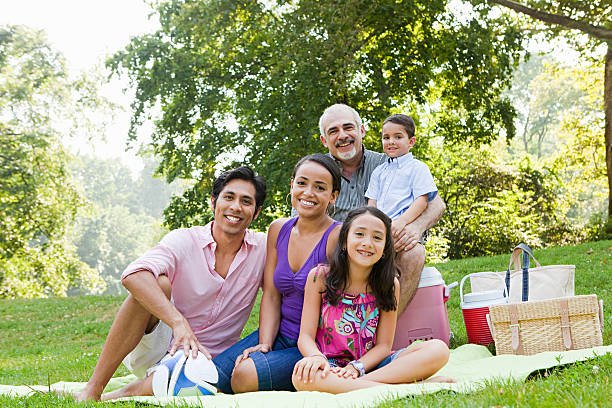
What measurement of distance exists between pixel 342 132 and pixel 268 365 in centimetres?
190

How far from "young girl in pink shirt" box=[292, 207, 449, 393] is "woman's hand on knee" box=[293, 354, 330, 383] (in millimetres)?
150

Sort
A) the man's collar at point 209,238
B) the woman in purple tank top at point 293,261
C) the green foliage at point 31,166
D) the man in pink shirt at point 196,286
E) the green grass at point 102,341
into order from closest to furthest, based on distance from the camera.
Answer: the green grass at point 102,341
the man in pink shirt at point 196,286
the woman in purple tank top at point 293,261
the man's collar at point 209,238
the green foliage at point 31,166

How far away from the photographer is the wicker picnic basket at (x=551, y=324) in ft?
14.1

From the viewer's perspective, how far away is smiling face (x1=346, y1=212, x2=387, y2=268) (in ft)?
12.4

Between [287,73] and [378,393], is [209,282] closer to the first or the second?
[378,393]

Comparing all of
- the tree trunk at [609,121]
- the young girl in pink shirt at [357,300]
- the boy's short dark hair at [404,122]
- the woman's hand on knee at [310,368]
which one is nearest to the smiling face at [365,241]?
the young girl in pink shirt at [357,300]

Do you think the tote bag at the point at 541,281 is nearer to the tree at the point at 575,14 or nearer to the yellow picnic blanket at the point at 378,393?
the yellow picnic blanket at the point at 378,393

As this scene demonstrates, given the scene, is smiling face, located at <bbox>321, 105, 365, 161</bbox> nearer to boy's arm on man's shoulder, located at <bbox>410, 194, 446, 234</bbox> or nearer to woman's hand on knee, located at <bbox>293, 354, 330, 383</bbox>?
boy's arm on man's shoulder, located at <bbox>410, 194, 446, 234</bbox>

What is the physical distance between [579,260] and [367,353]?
8237mm

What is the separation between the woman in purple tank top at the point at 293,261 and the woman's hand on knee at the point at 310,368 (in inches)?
11.5

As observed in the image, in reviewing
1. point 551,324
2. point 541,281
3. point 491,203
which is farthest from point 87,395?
point 491,203

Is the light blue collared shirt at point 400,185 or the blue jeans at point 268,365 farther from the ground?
the light blue collared shirt at point 400,185

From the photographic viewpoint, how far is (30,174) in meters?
19.4

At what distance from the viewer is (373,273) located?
3.90m
